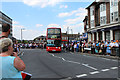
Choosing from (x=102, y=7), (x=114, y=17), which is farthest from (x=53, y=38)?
(x=102, y=7)

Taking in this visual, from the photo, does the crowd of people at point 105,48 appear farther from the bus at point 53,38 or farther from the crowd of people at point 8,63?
the crowd of people at point 8,63

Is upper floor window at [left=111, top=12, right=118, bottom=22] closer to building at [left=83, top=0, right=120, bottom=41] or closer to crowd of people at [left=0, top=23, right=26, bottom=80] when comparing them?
building at [left=83, top=0, right=120, bottom=41]

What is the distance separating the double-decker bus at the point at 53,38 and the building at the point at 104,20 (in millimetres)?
11908

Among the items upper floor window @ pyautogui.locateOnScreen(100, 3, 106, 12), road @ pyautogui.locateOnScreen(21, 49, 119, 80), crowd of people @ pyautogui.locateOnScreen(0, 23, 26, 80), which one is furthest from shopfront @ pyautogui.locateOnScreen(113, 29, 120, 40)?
crowd of people @ pyautogui.locateOnScreen(0, 23, 26, 80)

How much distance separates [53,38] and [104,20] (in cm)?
1504

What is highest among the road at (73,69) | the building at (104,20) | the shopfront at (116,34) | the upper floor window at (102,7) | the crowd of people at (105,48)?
the upper floor window at (102,7)

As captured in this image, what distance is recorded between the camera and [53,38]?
2272 cm

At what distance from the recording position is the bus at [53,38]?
2246 centimetres

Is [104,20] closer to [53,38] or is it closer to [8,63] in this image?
[53,38]

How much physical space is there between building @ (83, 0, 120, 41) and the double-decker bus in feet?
39.1

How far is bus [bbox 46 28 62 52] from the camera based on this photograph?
22.5 meters

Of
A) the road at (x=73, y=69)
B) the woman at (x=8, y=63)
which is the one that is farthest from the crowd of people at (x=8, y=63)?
the road at (x=73, y=69)

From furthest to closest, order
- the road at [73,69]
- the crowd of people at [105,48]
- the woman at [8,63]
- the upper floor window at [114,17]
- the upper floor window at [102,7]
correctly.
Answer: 1. the upper floor window at [102,7]
2. the upper floor window at [114,17]
3. the crowd of people at [105,48]
4. the road at [73,69]
5. the woman at [8,63]

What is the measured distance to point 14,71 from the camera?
7.29 feet
